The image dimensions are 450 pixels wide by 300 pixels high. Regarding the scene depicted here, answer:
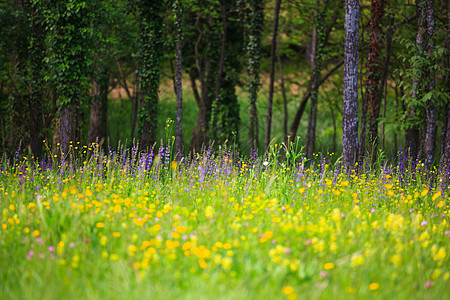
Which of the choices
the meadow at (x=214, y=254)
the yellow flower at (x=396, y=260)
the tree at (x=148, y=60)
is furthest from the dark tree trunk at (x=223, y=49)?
the yellow flower at (x=396, y=260)

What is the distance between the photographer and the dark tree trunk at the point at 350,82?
8.82m

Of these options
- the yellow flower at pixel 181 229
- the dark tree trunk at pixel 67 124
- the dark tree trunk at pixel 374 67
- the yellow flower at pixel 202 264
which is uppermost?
the dark tree trunk at pixel 374 67

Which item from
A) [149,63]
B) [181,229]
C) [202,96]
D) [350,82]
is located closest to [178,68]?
[149,63]

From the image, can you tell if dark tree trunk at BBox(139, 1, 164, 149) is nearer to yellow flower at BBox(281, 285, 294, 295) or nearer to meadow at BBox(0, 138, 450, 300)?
meadow at BBox(0, 138, 450, 300)

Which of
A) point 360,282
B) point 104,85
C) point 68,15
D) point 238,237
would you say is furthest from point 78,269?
point 104,85

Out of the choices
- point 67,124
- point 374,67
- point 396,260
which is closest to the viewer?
point 396,260

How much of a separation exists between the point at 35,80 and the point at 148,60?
12.0ft

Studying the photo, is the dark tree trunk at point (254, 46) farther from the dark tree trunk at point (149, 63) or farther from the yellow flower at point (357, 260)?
the yellow flower at point (357, 260)

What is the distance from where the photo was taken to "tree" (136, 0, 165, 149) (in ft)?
41.3

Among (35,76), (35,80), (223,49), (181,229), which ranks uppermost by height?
(223,49)

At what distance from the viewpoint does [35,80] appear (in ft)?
41.8

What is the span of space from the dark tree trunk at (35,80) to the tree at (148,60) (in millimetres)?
3077

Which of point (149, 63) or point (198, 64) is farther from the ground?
point (198, 64)

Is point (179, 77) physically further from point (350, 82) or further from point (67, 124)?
point (350, 82)
